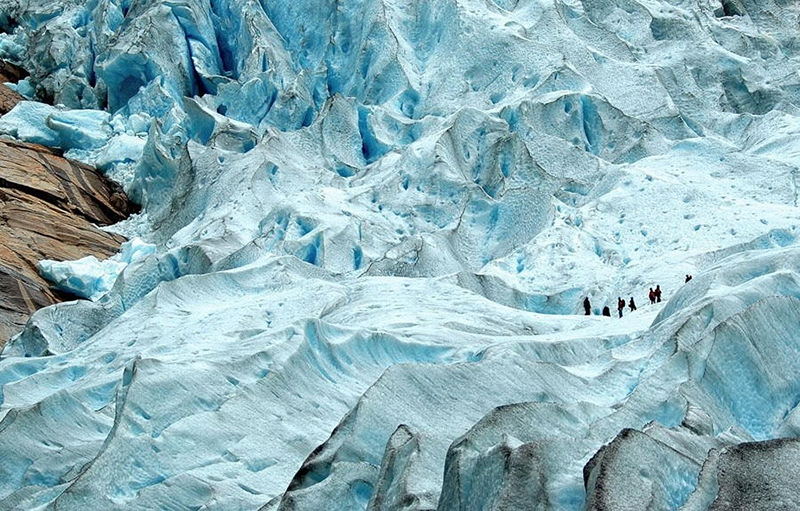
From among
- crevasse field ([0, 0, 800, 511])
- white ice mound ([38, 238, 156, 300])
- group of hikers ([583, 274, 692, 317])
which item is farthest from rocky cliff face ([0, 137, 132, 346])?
group of hikers ([583, 274, 692, 317])

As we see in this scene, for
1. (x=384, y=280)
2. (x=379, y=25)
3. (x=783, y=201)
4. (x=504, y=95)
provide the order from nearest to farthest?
(x=384, y=280) → (x=783, y=201) → (x=504, y=95) → (x=379, y=25)

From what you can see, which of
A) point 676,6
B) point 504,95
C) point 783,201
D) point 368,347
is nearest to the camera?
point 368,347

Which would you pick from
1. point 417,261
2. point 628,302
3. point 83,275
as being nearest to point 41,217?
point 83,275

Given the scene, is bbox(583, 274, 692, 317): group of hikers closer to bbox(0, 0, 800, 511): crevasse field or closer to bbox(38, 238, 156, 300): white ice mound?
bbox(0, 0, 800, 511): crevasse field

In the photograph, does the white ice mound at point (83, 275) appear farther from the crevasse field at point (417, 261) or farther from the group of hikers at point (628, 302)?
the group of hikers at point (628, 302)

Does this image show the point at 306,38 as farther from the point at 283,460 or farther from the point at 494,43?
the point at 283,460

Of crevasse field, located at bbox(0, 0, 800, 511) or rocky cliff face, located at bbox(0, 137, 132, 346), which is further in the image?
rocky cliff face, located at bbox(0, 137, 132, 346)

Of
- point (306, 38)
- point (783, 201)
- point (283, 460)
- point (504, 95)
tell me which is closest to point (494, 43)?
point (504, 95)
